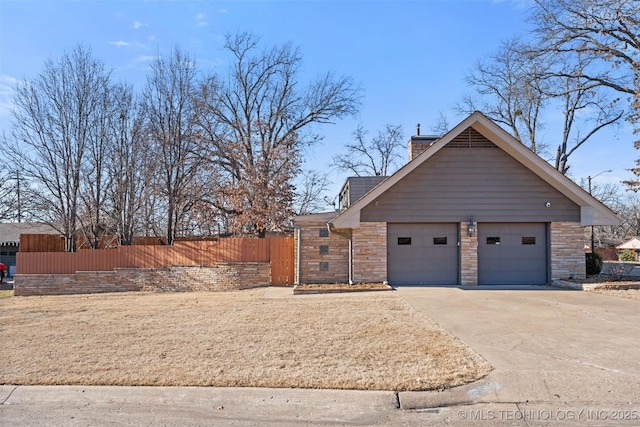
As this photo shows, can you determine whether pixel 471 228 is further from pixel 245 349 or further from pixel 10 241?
pixel 10 241

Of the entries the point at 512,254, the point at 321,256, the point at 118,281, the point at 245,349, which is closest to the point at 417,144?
the point at 512,254

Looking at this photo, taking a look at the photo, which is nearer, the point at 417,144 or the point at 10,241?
the point at 417,144

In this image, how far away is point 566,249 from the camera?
49.2ft

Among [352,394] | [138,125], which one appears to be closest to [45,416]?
[352,394]

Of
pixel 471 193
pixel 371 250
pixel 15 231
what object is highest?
pixel 471 193

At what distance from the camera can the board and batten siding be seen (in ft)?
48.6

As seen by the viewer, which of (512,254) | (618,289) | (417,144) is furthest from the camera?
(417,144)

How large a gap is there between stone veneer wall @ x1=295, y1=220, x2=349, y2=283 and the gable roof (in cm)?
184

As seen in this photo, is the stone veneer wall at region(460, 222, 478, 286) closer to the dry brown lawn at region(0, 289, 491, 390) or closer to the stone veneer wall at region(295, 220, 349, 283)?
the stone veneer wall at region(295, 220, 349, 283)

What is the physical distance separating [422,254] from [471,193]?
8.49 feet

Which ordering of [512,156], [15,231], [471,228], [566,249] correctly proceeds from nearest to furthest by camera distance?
[471,228]
[512,156]
[566,249]
[15,231]

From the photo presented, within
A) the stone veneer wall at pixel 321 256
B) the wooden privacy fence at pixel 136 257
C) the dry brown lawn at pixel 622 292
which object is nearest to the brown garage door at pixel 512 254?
the dry brown lawn at pixel 622 292

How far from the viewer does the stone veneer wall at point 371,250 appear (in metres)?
14.9

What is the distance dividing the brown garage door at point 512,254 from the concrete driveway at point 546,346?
106 inches
